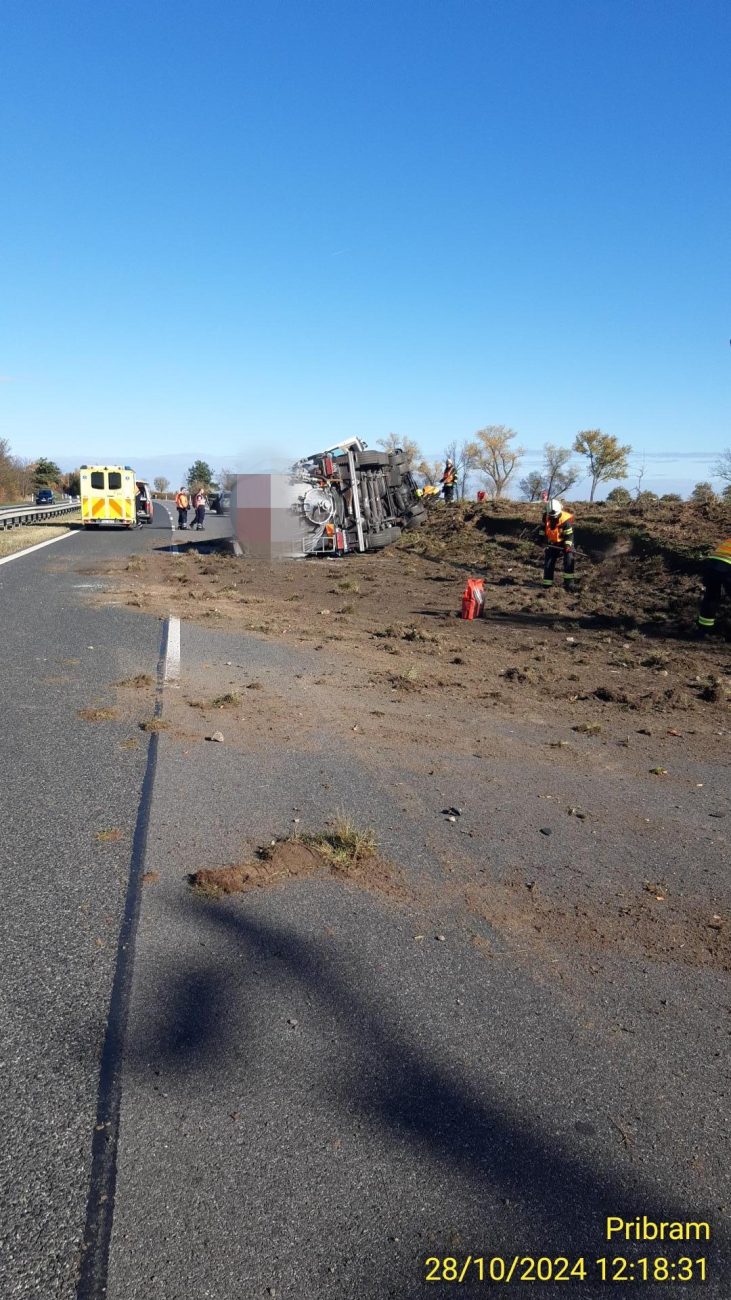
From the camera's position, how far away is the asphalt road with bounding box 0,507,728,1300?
2.50 metres

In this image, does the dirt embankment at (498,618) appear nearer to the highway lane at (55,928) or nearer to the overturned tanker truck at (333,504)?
the overturned tanker truck at (333,504)

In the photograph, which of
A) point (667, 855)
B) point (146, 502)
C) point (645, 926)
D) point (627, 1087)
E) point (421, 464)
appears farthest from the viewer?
point (421, 464)

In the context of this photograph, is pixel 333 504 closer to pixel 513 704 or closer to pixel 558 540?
pixel 558 540

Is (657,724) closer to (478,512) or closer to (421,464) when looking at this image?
(478,512)

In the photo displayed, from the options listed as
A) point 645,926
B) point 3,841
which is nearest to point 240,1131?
point 645,926

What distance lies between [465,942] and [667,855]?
69.9 inches

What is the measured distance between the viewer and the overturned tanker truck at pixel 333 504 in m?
22.6

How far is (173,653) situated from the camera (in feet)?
35.6

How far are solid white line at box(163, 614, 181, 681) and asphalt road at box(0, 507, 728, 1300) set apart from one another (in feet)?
13.8

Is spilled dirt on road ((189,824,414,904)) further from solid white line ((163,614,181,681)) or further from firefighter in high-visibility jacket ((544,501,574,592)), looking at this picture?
firefighter in high-visibility jacket ((544,501,574,592))

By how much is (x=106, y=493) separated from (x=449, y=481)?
494 inches

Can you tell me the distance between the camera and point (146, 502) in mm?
40531

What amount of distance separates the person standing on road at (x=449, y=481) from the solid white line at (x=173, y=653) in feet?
66.5
